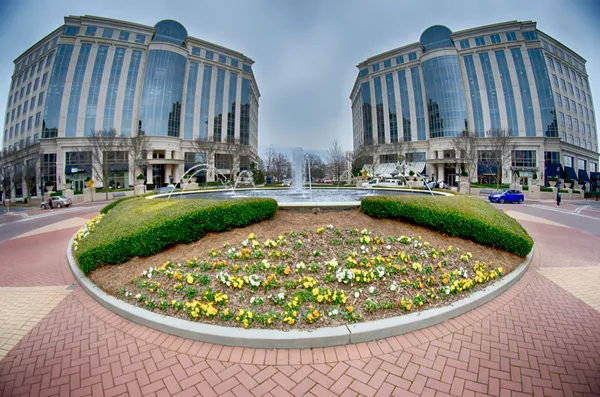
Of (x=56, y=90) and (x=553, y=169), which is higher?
(x=56, y=90)

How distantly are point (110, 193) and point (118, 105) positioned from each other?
22085mm

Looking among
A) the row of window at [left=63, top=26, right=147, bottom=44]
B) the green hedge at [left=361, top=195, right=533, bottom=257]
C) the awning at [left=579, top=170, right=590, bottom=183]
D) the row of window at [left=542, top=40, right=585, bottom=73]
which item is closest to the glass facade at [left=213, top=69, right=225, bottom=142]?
the row of window at [left=63, top=26, right=147, bottom=44]

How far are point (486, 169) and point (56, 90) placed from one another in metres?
83.2

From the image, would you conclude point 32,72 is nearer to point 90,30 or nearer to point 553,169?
point 90,30

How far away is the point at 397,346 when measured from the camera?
129 inches

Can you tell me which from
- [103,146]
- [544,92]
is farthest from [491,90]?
[103,146]

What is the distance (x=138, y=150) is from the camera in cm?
4272

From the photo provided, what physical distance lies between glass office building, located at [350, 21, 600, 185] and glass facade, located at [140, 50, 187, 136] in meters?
45.0

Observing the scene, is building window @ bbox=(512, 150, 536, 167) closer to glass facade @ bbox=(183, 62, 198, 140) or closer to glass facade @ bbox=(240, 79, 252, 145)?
glass facade @ bbox=(240, 79, 252, 145)

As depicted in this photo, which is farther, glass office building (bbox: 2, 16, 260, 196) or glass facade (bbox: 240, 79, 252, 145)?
glass facade (bbox: 240, 79, 252, 145)

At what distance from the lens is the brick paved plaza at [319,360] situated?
2652mm

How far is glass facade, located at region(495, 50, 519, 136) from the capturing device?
A: 159 feet

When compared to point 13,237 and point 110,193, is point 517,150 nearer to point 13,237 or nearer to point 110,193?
point 13,237

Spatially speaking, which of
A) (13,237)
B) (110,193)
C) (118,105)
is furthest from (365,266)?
(118,105)
